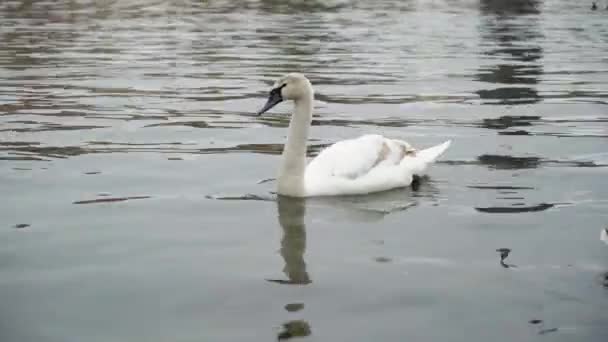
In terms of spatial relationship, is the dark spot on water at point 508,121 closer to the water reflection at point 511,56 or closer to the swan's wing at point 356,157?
the water reflection at point 511,56

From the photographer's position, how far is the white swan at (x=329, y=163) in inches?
409

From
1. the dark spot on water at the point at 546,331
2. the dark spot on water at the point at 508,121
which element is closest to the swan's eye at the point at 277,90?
the dark spot on water at the point at 546,331

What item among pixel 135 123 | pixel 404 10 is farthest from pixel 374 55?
pixel 404 10

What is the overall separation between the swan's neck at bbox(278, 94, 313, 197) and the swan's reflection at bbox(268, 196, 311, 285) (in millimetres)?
125

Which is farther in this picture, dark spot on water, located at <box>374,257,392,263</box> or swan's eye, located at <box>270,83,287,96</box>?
swan's eye, located at <box>270,83,287,96</box>

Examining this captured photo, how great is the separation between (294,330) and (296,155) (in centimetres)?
398

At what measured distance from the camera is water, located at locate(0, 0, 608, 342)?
275 inches

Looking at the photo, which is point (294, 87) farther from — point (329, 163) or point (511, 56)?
point (511, 56)

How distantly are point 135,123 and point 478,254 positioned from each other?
807cm

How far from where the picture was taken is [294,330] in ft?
21.8

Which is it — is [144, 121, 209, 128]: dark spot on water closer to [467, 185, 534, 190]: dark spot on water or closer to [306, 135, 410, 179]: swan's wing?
[306, 135, 410, 179]: swan's wing

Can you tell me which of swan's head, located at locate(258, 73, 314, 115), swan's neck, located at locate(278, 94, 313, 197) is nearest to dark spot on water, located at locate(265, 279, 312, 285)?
swan's neck, located at locate(278, 94, 313, 197)

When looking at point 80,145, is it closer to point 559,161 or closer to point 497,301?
point 559,161

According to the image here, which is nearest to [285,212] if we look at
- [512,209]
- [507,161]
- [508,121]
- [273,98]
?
[273,98]
